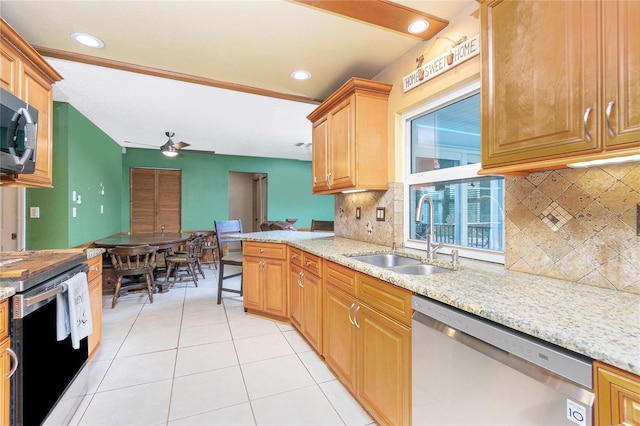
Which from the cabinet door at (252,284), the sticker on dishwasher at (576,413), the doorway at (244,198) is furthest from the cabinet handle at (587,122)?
the doorway at (244,198)

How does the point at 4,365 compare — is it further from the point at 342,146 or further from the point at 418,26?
the point at 418,26

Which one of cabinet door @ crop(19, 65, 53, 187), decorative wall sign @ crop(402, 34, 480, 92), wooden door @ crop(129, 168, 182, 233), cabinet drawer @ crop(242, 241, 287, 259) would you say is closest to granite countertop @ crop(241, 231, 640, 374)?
decorative wall sign @ crop(402, 34, 480, 92)

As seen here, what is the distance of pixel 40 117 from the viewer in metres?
2.11

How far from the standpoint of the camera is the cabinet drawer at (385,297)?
136 cm

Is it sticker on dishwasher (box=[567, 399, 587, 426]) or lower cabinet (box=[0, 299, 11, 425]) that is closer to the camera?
sticker on dishwasher (box=[567, 399, 587, 426])

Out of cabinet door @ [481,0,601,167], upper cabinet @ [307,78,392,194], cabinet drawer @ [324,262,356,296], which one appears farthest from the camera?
upper cabinet @ [307,78,392,194]

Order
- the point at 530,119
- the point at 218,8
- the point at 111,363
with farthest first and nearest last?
the point at 111,363 < the point at 218,8 < the point at 530,119

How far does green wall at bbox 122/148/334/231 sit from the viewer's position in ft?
20.6

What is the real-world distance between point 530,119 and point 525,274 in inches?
30.6

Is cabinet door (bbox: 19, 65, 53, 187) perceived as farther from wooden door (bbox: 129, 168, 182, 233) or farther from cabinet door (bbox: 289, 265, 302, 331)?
wooden door (bbox: 129, 168, 182, 233)

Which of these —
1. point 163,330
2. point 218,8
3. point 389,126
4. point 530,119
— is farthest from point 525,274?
point 163,330

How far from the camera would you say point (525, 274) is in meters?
1.48

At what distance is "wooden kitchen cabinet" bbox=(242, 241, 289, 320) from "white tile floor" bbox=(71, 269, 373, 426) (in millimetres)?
149

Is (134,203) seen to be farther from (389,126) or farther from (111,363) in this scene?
(389,126)
